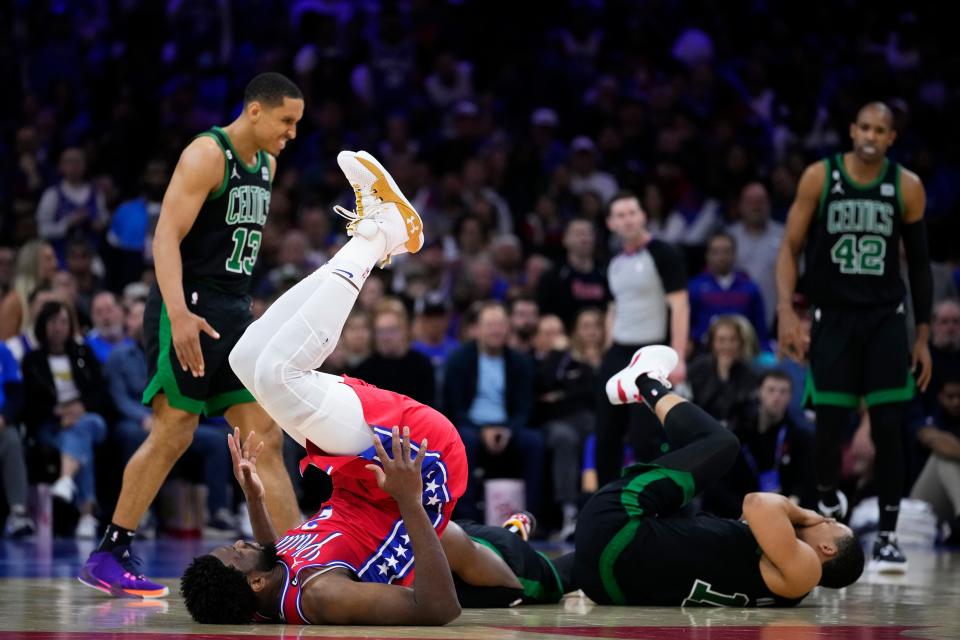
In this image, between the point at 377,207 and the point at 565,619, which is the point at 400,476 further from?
the point at 377,207

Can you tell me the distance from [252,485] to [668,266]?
3824 millimetres

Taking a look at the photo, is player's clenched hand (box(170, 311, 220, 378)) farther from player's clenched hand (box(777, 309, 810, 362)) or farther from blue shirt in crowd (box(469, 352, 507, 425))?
blue shirt in crowd (box(469, 352, 507, 425))

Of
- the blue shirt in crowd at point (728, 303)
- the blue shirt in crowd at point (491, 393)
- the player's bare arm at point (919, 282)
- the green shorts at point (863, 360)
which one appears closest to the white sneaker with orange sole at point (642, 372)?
the green shorts at point (863, 360)

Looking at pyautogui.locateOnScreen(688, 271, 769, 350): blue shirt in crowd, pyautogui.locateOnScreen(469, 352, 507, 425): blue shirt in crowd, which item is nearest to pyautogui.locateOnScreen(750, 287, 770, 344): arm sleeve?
pyautogui.locateOnScreen(688, 271, 769, 350): blue shirt in crowd

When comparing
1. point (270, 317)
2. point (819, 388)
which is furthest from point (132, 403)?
point (270, 317)

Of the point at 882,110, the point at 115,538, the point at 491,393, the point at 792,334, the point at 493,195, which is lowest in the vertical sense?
the point at 115,538

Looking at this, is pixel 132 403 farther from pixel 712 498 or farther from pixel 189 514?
pixel 712 498

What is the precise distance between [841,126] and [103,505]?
298 inches

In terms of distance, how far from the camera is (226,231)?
18.6 feet

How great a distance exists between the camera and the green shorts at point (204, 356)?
5512 mm

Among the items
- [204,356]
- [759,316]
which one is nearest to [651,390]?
[204,356]

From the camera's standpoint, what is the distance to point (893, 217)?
6988mm

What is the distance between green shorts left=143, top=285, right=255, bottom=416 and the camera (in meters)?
5.51

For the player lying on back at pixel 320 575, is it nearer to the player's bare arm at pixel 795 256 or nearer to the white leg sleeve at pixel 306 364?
the white leg sleeve at pixel 306 364
